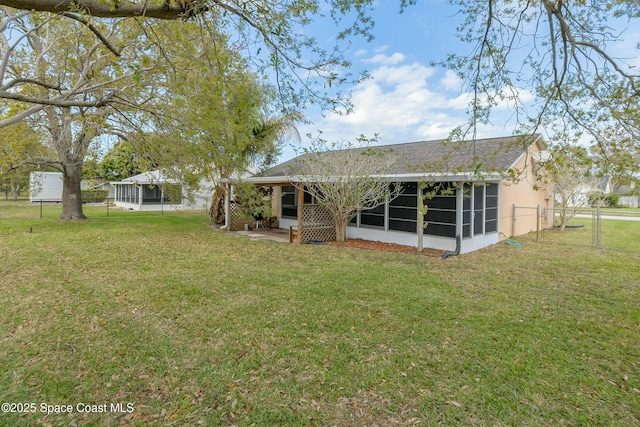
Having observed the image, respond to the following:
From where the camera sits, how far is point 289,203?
1511 cm

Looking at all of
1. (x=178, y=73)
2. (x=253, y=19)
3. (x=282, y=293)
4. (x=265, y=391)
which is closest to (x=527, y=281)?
(x=282, y=293)

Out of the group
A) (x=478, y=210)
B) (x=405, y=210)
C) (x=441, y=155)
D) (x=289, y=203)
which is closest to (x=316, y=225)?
(x=405, y=210)

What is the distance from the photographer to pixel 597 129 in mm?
4473

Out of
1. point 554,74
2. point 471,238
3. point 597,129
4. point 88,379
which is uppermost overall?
point 554,74

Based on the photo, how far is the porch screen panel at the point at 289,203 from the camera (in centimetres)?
1477

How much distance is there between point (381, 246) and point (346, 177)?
2.50 m

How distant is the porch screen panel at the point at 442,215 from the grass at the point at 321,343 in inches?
90.9

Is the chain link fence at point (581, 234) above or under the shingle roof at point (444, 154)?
under

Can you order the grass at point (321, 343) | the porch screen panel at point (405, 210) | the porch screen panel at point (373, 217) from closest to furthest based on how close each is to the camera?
1. the grass at point (321, 343)
2. the porch screen panel at point (405, 210)
3. the porch screen panel at point (373, 217)

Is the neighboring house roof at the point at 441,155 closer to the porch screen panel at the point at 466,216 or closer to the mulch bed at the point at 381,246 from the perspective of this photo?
the porch screen panel at the point at 466,216

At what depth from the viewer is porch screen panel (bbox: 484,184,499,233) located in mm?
10904

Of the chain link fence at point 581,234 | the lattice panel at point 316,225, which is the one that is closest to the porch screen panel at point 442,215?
the lattice panel at point 316,225

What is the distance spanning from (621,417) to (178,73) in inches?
299

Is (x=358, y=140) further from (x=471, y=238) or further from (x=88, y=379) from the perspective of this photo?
(x=88, y=379)
